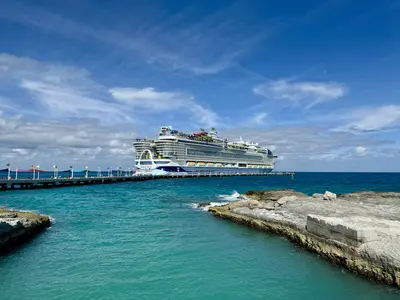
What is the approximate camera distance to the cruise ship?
9456 cm

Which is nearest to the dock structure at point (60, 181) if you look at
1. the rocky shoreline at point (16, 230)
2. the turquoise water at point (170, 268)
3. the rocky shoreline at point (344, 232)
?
the rocky shoreline at point (16, 230)

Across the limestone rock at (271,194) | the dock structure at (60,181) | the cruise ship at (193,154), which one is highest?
the cruise ship at (193,154)

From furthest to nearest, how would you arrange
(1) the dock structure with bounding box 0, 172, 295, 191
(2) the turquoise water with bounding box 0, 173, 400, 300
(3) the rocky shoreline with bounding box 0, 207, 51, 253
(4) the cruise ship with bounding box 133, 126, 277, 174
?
(4) the cruise ship with bounding box 133, 126, 277, 174 < (1) the dock structure with bounding box 0, 172, 295, 191 < (3) the rocky shoreline with bounding box 0, 207, 51, 253 < (2) the turquoise water with bounding box 0, 173, 400, 300

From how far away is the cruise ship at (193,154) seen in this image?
310ft

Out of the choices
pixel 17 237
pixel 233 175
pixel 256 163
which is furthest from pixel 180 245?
pixel 256 163

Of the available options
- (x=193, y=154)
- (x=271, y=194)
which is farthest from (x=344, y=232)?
(x=193, y=154)

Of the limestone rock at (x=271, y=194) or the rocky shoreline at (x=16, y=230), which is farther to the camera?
the limestone rock at (x=271, y=194)

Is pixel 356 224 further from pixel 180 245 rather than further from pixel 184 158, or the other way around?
pixel 184 158

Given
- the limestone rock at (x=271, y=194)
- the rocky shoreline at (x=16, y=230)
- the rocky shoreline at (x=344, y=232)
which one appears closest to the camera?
the rocky shoreline at (x=344, y=232)

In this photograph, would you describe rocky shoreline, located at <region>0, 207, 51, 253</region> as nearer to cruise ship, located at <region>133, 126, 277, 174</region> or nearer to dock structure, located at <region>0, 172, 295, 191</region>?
dock structure, located at <region>0, 172, 295, 191</region>

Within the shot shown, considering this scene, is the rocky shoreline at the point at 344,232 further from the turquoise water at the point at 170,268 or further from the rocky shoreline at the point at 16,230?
the rocky shoreline at the point at 16,230

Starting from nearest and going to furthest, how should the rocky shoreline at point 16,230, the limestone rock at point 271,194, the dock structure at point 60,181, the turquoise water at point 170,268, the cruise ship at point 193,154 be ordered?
the turquoise water at point 170,268
the rocky shoreline at point 16,230
the limestone rock at point 271,194
the dock structure at point 60,181
the cruise ship at point 193,154

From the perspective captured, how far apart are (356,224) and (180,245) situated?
783 centimetres

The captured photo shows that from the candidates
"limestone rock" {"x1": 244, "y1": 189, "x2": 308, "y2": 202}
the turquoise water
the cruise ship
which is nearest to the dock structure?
the cruise ship
